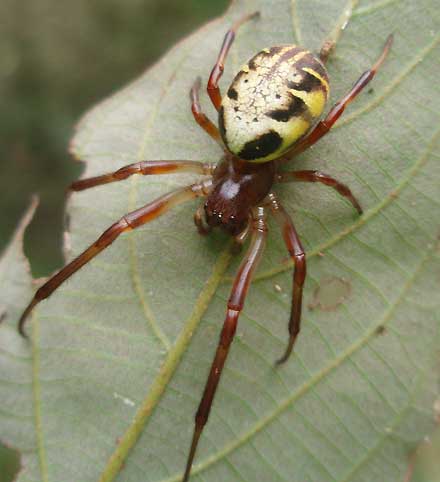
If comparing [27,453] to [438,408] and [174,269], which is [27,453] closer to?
[174,269]

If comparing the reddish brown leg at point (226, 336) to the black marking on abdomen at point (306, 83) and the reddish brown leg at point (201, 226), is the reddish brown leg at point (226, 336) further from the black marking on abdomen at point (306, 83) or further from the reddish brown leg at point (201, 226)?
the black marking on abdomen at point (306, 83)

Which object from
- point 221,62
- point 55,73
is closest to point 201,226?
point 221,62

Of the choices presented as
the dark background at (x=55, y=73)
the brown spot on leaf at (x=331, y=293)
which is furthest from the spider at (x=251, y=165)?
the dark background at (x=55, y=73)

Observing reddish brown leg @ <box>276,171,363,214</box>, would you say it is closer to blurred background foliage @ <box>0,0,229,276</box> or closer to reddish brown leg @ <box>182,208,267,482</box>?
reddish brown leg @ <box>182,208,267,482</box>

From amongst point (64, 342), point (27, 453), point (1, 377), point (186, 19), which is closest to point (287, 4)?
point (64, 342)

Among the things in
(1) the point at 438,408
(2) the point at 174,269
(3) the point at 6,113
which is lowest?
(3) the point at 6,113

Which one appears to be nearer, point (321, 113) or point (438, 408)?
point (438, 408)

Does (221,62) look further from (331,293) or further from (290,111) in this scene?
(331,293)
